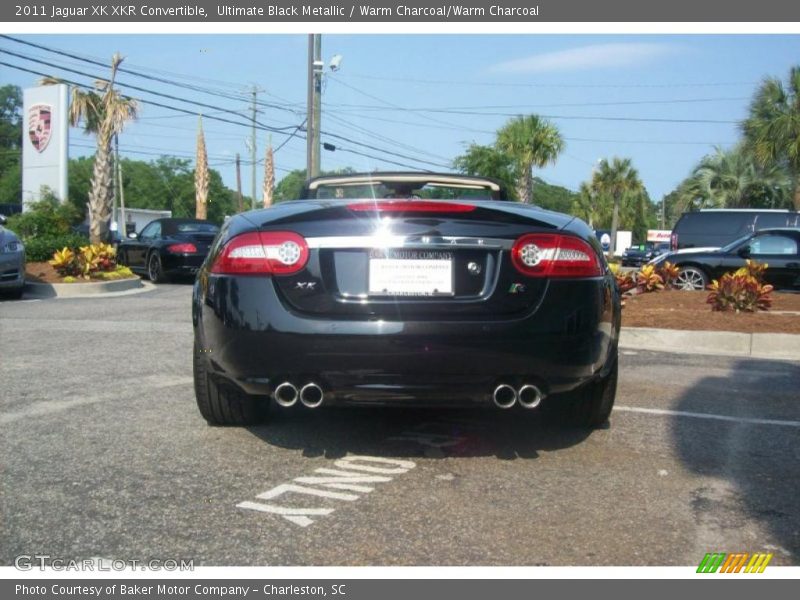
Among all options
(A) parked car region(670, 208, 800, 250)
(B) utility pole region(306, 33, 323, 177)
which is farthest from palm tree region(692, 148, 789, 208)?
(B) utility pole region(306, 33, 323, 177)

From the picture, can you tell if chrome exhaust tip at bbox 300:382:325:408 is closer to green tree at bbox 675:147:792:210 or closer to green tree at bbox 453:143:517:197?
green tree at bbox 453:143:517:197

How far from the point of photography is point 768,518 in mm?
3170

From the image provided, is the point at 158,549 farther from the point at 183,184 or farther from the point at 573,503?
the point at 183,184

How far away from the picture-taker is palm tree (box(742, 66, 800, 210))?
26734 millimetres

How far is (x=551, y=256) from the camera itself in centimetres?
367

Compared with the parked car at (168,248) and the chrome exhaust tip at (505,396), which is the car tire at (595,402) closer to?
the chrome exhaust tip at (505,396)

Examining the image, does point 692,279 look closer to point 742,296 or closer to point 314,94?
point 742,296

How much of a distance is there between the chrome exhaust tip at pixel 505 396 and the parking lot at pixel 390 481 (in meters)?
0.33

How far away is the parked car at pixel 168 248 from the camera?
16109 mm

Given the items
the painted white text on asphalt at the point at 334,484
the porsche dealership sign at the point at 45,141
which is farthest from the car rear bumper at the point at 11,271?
the porsche dealership sign at the point at 45,141

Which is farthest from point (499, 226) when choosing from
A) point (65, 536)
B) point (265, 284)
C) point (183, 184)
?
point (183, 184)

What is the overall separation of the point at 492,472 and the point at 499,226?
108 cm

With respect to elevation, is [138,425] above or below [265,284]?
below

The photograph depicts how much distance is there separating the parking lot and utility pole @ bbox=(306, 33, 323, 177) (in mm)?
21700
